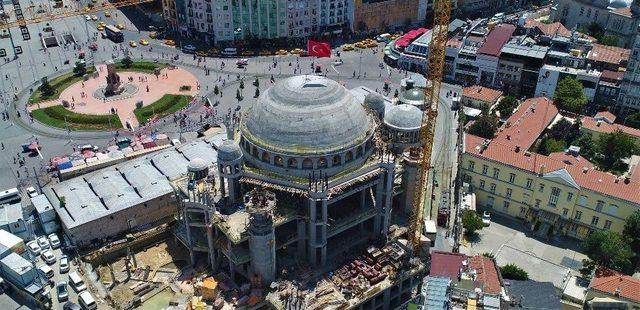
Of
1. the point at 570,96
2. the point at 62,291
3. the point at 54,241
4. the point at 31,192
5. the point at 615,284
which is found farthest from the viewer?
the point at 570,96

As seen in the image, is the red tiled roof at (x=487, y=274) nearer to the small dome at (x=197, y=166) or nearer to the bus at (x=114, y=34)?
the small dome at (x=197, y=166)

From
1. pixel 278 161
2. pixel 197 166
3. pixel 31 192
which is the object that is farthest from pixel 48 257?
pixel 278 161

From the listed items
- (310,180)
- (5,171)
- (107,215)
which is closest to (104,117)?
(5,171)

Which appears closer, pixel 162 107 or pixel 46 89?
pixel 162 107

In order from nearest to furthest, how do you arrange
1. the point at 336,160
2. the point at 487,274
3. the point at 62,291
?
the point at 487,274 < the point at 62,291 < the point at 336,160

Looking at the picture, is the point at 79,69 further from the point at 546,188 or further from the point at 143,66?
the point at 546,188

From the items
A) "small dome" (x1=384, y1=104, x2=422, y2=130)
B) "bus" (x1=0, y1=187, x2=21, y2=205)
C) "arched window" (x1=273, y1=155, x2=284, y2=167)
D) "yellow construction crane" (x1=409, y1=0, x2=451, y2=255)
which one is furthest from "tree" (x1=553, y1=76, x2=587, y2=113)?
"bus" (x1=0, y1=187, x2=21, y2=205)
